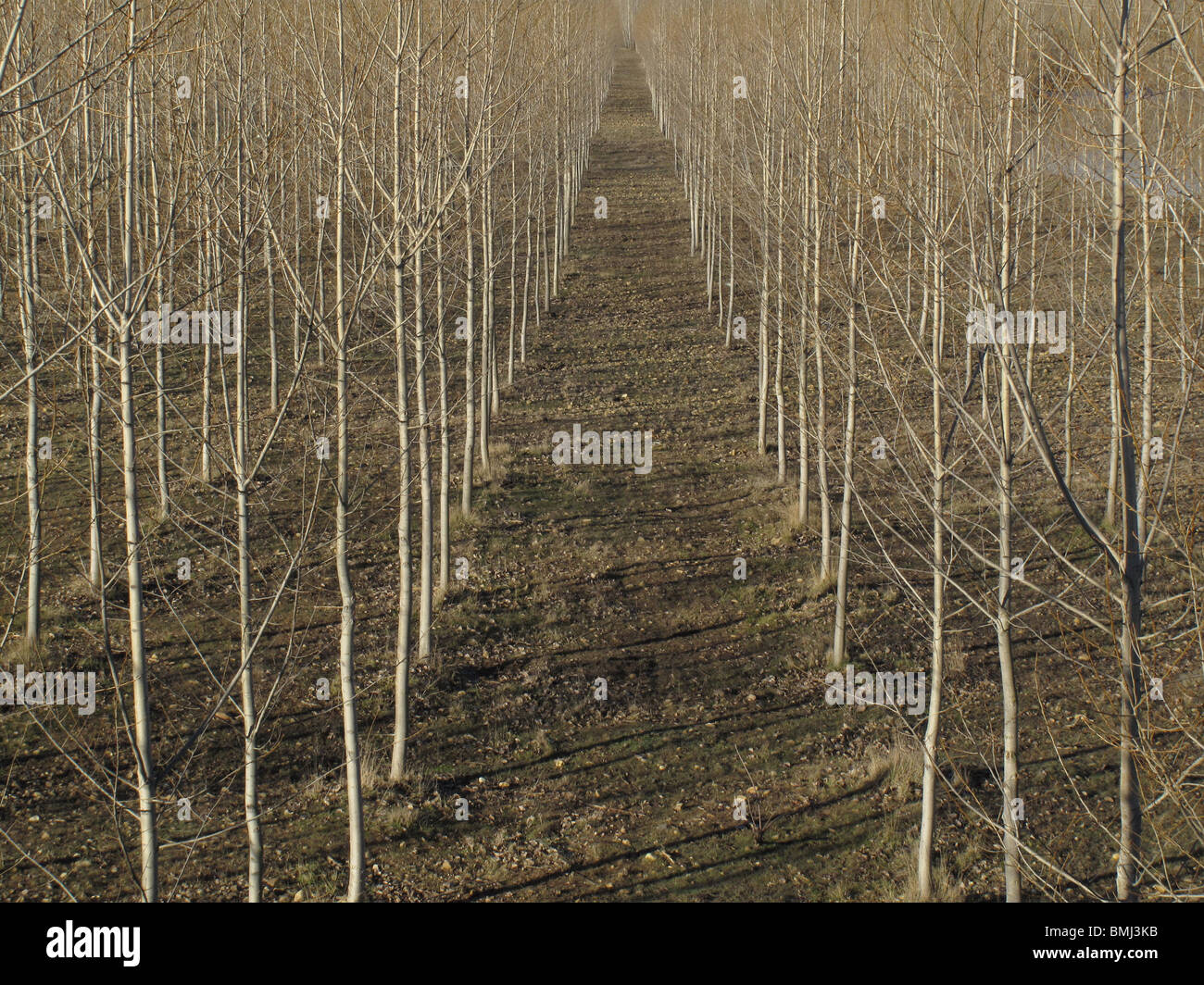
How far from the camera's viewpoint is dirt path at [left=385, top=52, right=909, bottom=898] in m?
8.05

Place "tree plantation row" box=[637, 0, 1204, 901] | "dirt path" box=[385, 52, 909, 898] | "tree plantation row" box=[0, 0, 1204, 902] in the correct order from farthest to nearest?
"dirt path" box=[385, 52, 909, 898] < "tree plantation row" box=[0, 0, 1204, 902] < "tree plantation row" box=[637, 0, 1204, 901]

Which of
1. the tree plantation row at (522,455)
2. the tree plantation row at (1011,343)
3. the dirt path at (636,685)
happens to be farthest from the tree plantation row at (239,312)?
the tree plantation row at (1011,343)

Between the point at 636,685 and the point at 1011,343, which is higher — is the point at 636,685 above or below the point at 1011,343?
below

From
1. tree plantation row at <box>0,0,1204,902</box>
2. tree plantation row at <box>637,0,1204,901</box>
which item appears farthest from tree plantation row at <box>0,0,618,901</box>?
tree plantation row at <box>637,0,1204,901</box>

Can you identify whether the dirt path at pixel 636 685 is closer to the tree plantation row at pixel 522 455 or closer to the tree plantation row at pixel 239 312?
the tree plantation row at pixel 522 455

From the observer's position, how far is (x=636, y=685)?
10.7 m

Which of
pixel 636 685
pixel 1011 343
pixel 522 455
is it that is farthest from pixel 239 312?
pixel 522 455

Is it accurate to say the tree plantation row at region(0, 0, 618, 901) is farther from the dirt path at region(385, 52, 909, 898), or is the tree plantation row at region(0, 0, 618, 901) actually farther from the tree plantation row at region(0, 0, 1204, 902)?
the dirt path at region(385, 52, 909, 898)

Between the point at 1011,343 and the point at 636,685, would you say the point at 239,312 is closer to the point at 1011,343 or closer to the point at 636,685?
the point at 636,685

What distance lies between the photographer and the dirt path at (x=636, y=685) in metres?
8.05

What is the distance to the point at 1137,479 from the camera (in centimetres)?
486

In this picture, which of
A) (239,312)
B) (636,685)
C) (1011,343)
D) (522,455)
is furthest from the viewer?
(522,455)

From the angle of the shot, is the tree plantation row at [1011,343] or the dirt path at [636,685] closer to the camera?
the tree plantation row at [1011,343]

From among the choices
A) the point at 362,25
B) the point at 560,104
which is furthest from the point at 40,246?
the point at 362,25
